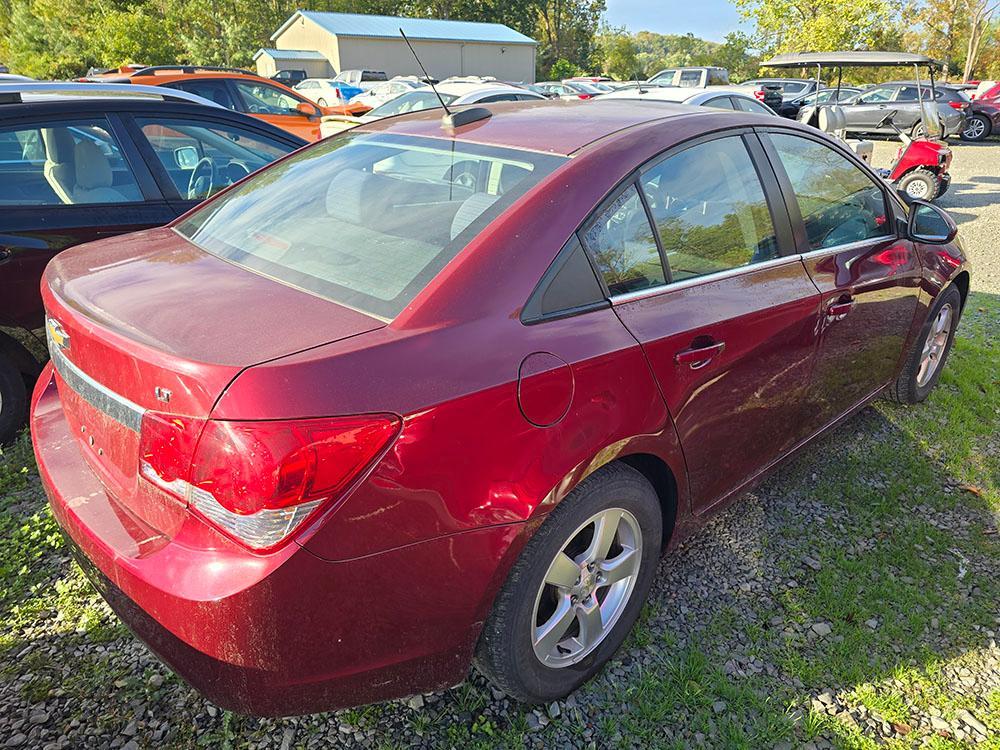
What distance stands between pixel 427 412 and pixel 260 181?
156 centimetres

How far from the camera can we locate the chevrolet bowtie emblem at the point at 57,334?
6.22 feet

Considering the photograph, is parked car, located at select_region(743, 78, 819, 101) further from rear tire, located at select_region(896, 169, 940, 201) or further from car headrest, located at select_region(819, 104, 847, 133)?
car headrest, located at select_region(819, 104, 847, 133)

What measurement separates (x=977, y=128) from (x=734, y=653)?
20638 mm

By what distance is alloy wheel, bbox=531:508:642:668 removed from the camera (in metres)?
1.99

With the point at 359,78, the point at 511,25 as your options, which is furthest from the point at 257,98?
the point at 511,25

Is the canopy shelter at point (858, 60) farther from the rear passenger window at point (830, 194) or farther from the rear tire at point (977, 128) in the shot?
the rear tire at point (977, 128)

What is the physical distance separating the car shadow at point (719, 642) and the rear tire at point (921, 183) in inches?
321

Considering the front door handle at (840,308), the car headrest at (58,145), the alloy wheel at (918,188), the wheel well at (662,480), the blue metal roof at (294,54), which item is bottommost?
the alloy wheel at (918,188)

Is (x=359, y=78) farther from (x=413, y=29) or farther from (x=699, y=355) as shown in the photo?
(x=699, y=355)

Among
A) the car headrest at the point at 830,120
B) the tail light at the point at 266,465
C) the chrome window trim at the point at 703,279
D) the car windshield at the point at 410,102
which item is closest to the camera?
the tail light at the point at 266,465

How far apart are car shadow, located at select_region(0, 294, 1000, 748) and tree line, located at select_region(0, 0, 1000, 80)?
2866 cm

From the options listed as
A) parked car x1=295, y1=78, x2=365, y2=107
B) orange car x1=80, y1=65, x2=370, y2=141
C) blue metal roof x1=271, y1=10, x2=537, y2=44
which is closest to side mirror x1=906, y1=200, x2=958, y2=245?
orange car x1=80, y1=65, x2=370, y2=141

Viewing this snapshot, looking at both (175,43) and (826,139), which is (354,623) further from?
(175,43)

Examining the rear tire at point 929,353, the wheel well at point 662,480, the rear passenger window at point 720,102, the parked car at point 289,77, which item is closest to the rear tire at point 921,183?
the rear passenger window at point 720,102
